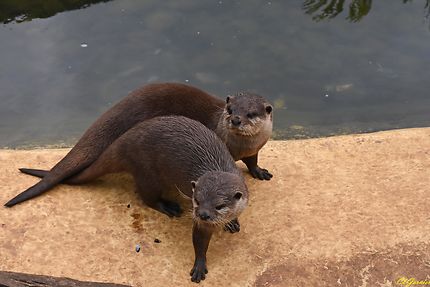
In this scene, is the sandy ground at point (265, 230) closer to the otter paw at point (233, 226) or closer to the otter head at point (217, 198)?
the otter paw at point (233, 226)

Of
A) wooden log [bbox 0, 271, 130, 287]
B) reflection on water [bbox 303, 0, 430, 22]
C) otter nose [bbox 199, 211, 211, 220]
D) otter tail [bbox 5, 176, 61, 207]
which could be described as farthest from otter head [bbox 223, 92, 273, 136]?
reflection on water [bbox 303, 0, 430, 22]

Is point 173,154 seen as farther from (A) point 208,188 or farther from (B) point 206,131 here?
(A) point 208,188

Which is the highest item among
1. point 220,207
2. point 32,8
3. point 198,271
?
point 220,207

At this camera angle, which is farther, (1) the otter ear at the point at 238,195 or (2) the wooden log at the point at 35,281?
(1) the otter ear at the point at 238,195

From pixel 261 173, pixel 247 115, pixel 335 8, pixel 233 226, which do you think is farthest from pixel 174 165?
pixel 335 8

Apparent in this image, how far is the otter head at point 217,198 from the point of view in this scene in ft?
8.86

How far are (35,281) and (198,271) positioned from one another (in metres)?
0.75

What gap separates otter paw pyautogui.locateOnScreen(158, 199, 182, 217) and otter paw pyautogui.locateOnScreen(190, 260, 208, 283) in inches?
16.9

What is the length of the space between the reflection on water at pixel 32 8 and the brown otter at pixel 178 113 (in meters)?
2.56

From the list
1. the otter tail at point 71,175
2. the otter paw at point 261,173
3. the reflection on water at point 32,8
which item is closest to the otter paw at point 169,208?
the otter tail at point 71,175

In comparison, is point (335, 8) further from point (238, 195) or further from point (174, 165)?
point (238, 195)

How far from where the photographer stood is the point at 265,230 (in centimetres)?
308

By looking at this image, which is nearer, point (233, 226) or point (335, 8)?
point (233, 226)

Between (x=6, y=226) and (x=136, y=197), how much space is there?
2.27ft
